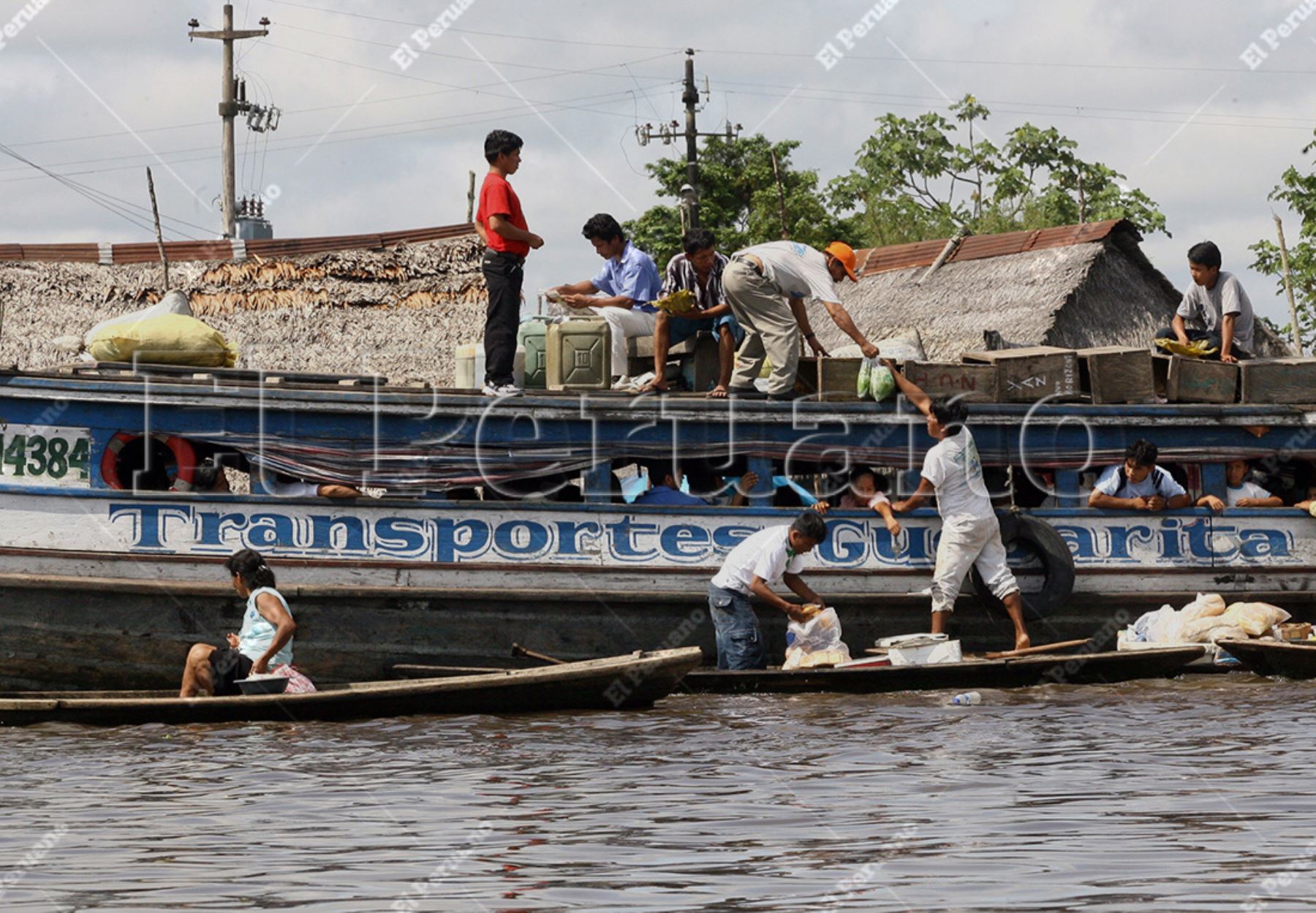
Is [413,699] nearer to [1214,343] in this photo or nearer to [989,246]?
[1214,343]

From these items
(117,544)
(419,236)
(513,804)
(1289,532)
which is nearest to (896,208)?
(419,236)

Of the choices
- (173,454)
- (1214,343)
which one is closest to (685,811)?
(173,454)

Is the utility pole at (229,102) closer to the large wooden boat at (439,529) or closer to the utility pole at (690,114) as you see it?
the utility pole at (690,114)

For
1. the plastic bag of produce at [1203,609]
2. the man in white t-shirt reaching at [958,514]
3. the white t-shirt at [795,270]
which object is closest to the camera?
the man in white t-shirt reaching at [958,514]

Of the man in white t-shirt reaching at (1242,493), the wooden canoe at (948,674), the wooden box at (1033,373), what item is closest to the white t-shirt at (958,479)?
the wooden box at (1033,373)

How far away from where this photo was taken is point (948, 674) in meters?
10.4

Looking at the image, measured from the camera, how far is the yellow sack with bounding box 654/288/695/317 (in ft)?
36.3

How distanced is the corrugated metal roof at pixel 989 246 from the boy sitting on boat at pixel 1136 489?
3.95 metres

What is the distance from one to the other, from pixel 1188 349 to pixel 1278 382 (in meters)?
0.62

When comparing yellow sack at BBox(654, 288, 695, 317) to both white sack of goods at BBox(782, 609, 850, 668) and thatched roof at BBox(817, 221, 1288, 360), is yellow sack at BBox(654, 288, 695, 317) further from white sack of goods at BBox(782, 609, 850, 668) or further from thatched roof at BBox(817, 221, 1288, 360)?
thatched roof at BBox(817, 221, 1288, 360)

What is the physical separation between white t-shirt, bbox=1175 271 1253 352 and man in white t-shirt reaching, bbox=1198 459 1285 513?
848 mm

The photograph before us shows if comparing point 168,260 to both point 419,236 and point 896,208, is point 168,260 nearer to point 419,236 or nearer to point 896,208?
point 419,236

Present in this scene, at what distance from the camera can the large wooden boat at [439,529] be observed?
1017 centimetres

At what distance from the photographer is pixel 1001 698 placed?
406 inches
